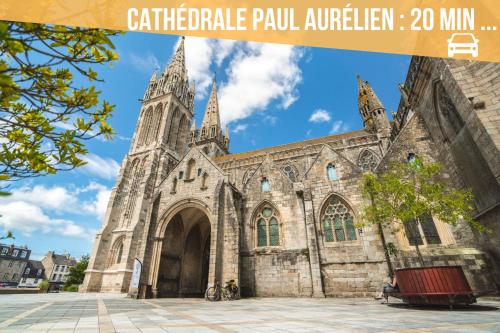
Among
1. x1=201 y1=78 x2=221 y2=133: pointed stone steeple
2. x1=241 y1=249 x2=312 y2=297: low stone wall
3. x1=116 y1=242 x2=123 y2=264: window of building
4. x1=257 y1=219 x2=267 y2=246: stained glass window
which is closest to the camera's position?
x1=241 y1=249 x2=312 y2=297: low stone wall

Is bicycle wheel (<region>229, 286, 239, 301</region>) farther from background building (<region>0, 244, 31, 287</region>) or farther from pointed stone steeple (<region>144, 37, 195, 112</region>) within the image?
background building (<region>0, 244, 31, 287</region>)

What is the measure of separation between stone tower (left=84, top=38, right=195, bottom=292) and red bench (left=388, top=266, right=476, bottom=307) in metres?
14.9

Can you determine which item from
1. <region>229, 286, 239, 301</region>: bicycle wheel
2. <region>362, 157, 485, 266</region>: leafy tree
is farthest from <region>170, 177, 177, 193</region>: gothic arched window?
<region>362, 157, 485, 266</region>: leafy tree

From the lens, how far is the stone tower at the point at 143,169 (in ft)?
83.8

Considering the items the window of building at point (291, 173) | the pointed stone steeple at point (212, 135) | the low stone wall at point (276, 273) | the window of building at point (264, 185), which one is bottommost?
the low stone wall at point (276, 273)

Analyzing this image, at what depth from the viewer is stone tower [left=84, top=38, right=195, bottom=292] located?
83.8ft

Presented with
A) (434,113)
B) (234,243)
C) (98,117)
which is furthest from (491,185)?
(98,117)

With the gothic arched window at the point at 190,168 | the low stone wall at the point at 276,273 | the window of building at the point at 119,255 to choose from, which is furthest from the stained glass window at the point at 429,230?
the window of building at the point at 119,255

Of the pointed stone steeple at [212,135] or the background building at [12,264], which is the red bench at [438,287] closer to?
the pointed stone steeple at [212,135]

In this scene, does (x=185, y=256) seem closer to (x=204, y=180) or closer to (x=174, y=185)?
(x=174, y=185)

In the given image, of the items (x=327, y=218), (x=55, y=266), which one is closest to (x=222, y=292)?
(x=327, y=218)

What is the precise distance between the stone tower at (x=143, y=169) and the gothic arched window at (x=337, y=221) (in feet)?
40.0

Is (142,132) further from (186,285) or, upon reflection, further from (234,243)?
(234,243)

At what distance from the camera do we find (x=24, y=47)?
1917 millimetres
